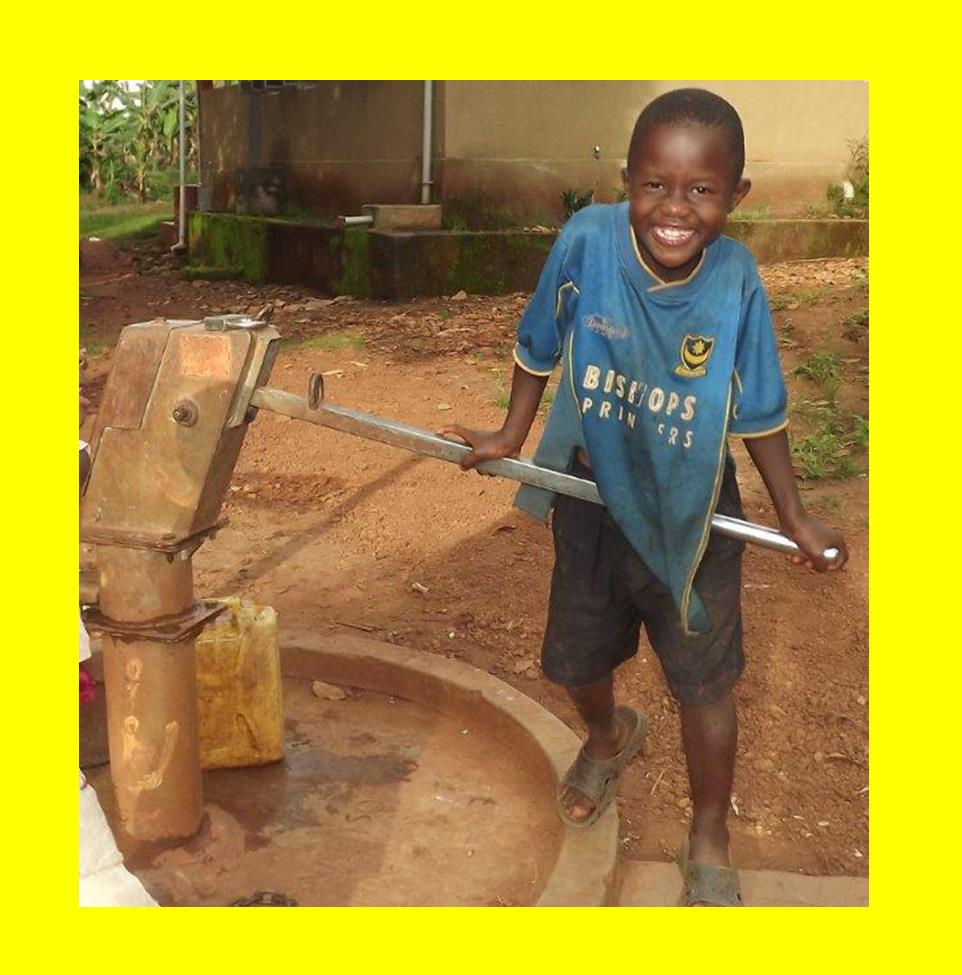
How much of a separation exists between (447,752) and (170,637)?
868 millimetres

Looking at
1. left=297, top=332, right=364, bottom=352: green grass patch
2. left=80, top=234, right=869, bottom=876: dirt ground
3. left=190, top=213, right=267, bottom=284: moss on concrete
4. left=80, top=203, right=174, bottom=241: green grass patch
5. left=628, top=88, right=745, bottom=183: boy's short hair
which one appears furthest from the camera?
left=80, top=203, right=174, bottom=241: green grass patch

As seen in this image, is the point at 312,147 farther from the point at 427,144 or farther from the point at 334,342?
the point at 334,342

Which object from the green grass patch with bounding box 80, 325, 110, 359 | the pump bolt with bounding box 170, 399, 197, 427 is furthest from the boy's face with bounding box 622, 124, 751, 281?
the green grass patch with bounding box 80, 325, 110, 359

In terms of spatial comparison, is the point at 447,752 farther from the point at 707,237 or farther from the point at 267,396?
the point at 707,237

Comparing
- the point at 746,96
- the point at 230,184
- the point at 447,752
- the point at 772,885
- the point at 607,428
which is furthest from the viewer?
the point at 230,184

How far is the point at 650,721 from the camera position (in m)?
3.10

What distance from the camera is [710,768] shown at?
2.28 meters

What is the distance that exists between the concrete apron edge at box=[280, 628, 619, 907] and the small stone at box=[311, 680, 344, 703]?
0.02 meters

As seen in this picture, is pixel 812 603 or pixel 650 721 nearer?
pixel 650 721

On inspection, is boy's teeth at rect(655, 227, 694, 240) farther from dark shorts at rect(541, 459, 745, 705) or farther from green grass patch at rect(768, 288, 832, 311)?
green grass patch at rect(768, 288, 832, 311)

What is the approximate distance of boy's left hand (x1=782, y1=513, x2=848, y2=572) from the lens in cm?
207

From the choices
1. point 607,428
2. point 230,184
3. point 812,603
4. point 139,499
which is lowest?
point 812,603

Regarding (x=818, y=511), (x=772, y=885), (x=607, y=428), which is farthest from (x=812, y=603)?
(x=607, y=428)

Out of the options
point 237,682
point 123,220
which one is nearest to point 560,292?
point 237,682
